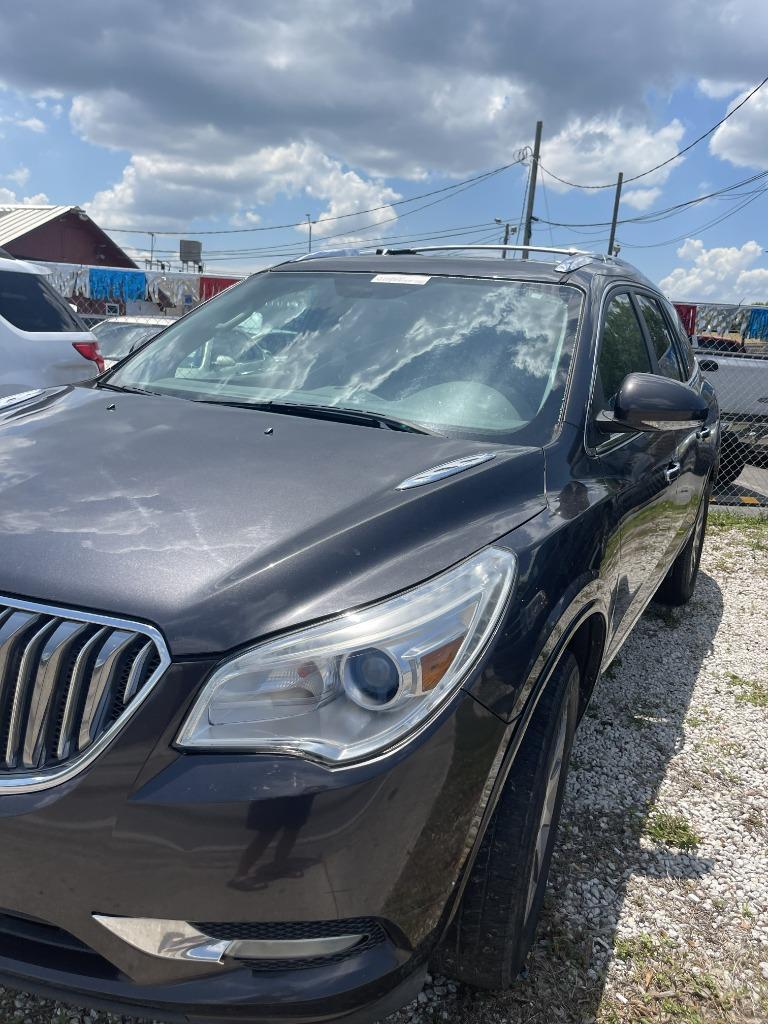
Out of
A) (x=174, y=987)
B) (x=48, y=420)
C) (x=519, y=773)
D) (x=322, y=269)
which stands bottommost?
(x=174, y=987)

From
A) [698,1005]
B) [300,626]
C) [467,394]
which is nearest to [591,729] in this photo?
[698,1005]

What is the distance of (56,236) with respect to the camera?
1411 inches

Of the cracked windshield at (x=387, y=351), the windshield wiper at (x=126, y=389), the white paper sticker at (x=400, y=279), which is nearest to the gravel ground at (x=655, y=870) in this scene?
the cracked windshield at (x=387, y=351)

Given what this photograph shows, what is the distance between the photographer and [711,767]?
3465 millimetres

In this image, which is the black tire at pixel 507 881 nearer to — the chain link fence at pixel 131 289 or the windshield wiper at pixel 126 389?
the windshield wiper at pixel 126 389

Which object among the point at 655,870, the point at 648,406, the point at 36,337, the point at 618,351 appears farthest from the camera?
the point at 36,337

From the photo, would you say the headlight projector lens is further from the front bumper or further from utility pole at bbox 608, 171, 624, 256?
utility pole at bbox 608, 171, 624, 256

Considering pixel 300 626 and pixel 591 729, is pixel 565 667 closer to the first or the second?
pixel 300 626

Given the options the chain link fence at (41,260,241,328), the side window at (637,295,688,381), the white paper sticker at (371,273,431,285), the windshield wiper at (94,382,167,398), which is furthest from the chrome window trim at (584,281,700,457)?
the chain link fence at (41,260,241,328)

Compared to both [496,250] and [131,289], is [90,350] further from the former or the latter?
[131,289]

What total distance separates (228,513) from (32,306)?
511 cm

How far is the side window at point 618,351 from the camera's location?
280 centimetres

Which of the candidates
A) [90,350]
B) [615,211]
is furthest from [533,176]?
[90,350]

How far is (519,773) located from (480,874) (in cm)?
23
